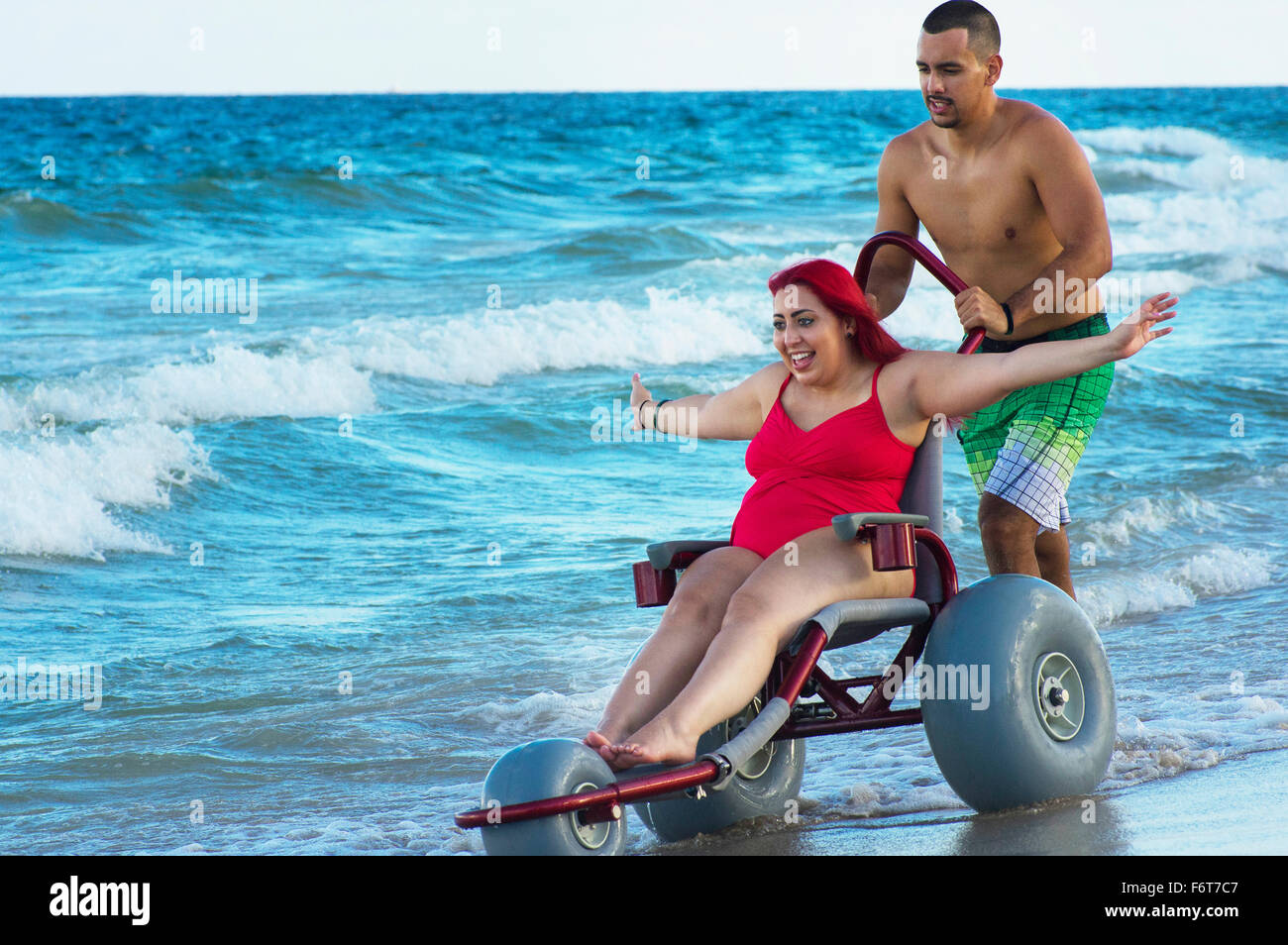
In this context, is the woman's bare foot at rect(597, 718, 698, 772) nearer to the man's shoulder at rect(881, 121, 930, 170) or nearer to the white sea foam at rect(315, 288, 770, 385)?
the man's shoulder at rect(881, 121, 930, 170)

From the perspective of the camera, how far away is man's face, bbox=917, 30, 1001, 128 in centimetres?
404

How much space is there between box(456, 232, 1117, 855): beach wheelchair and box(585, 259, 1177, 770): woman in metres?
0.08

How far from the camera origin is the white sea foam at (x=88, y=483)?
7.88 meters

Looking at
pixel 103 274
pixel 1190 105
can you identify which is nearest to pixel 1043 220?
pixel 103 274

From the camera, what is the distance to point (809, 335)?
3672mm

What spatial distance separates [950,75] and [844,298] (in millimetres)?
870

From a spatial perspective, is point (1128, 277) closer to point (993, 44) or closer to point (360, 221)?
point (360, 221)

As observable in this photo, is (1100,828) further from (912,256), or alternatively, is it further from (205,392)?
(205,392)

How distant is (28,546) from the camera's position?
7762 millimetres

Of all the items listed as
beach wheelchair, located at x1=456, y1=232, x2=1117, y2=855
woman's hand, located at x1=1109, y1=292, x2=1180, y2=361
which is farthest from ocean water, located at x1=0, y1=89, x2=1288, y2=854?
woman's hand, located at x1=1109, y1=292, x2=1180, y2=361

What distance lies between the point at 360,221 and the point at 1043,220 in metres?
20.0

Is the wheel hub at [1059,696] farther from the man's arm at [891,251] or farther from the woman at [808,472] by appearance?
the man's arm at [891,251]
